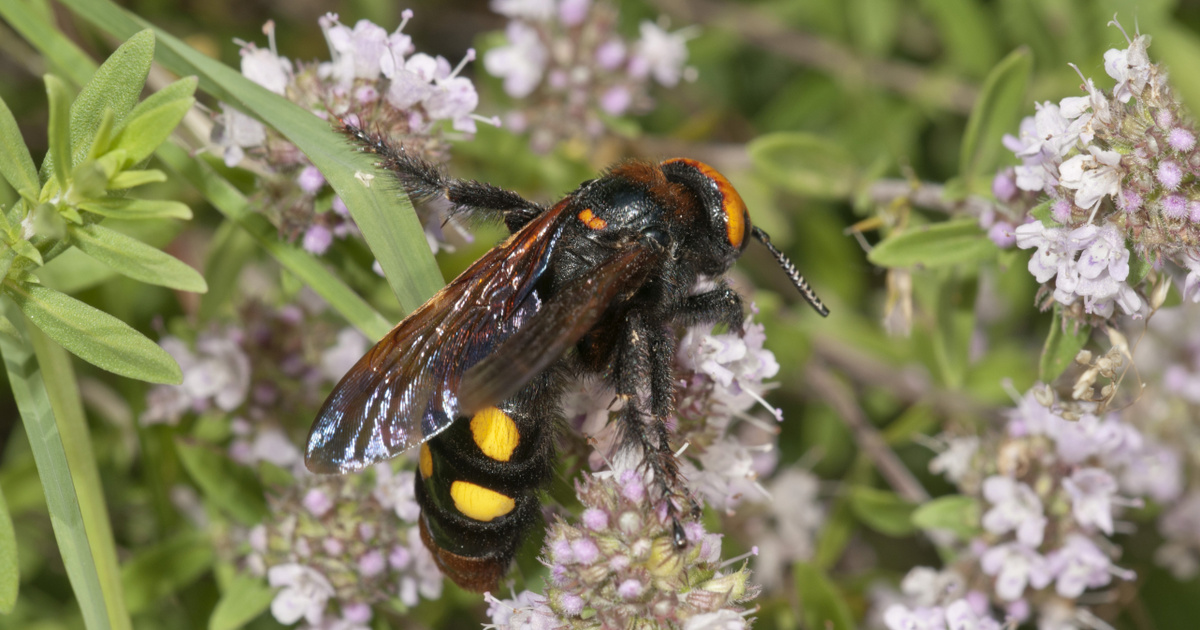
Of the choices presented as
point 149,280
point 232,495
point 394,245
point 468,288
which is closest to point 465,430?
point 468,288

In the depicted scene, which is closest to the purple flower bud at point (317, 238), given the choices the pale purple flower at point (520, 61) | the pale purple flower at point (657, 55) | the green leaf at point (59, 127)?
the green leaf at point (59, 127)

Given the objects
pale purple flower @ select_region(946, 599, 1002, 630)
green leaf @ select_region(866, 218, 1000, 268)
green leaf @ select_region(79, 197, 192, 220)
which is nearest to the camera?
green leaf @ select_region(79, 197, 192, 220)

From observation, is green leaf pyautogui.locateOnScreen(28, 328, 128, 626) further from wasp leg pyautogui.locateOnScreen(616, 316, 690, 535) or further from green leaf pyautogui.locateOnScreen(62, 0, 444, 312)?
wasp leg pyautogui.locateOnScreen(616, 316, 690, 535)

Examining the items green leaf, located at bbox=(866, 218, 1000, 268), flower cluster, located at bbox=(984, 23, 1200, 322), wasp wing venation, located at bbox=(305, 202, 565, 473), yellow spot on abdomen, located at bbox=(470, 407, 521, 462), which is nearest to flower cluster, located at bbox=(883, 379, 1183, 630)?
green leaf, located at bbox=(866, 218, 1000, 268)

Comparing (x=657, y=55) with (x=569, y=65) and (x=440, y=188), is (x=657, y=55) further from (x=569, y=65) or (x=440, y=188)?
(x=440, y=188)

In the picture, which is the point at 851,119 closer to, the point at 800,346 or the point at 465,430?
the point at 800,346
